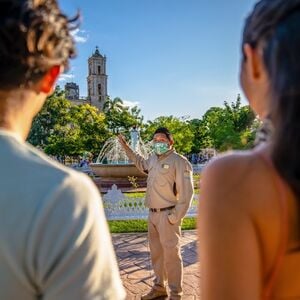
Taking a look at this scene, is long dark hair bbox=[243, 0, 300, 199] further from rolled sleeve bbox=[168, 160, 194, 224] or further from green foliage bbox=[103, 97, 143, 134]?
green foliage bbox=[103, 97, 143, 134]

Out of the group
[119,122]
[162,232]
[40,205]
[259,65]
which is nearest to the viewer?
[40,205]

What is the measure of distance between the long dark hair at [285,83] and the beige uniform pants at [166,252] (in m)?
3.55

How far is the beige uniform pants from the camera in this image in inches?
165

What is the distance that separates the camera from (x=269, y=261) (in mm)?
824

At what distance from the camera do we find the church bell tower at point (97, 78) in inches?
3430

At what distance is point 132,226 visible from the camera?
8.79 m

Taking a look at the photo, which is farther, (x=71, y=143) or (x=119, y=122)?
(x=119, y=122)

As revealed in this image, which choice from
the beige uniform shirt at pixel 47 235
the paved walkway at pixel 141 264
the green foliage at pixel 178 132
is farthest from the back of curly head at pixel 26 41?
the green foliage at pixel 178 132

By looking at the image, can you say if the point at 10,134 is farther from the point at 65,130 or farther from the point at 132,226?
the point at 65,130

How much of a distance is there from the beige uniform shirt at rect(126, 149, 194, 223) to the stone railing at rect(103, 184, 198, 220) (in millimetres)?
5274

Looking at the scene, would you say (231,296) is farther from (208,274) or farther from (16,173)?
(16,173)

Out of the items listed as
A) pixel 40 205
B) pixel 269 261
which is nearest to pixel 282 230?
pixel 269 261

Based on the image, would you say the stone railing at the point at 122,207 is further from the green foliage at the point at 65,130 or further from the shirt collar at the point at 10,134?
the green foliage at the point at 65,130

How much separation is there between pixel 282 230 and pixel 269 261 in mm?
73
